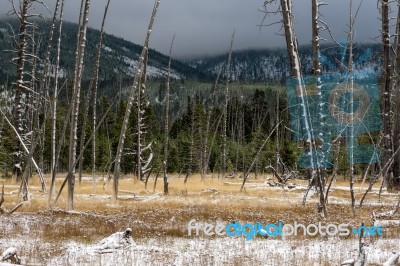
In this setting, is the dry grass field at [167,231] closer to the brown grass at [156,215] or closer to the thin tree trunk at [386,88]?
the brown grass at [156,215]

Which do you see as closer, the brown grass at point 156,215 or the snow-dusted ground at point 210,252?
the snow-dusted ground at point 210,252

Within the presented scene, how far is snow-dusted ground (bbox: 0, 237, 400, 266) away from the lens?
9.05 meters

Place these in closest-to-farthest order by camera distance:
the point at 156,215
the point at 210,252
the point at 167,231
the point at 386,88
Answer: the point at 210,252 → the point at 167,231 → the point at 156,215 → the point at 386,88

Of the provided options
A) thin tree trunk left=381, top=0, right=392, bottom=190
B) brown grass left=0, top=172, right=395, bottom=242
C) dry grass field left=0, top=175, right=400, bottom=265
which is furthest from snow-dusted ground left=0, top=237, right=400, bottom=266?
thin tree trunk left=381, top=0, right=392, bottom=190

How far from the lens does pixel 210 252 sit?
32.4 feet

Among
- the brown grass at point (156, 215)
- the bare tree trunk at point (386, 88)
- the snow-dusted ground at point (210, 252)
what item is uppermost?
the bare tree trunk at point (386, 88)

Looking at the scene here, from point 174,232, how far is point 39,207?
225 inches

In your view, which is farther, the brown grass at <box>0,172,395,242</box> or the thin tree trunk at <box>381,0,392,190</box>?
the thin tree trunk at <box>381,0,392,190</box>

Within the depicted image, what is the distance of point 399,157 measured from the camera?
2091cm

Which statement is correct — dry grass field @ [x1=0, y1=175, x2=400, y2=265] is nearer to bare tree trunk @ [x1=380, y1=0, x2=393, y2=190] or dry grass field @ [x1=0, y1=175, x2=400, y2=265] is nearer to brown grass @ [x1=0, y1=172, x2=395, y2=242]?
brown grass @ [x1=0, y1=172, x2=395, y2=242]

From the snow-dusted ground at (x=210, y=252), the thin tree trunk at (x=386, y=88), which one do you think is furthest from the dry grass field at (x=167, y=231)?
the thin tree trunk at (x=386, y=88)

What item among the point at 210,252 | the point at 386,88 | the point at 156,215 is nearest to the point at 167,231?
the point at 156,215

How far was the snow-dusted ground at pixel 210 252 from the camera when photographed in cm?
905

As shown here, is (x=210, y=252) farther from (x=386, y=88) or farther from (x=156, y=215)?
(x=386, y=88)
